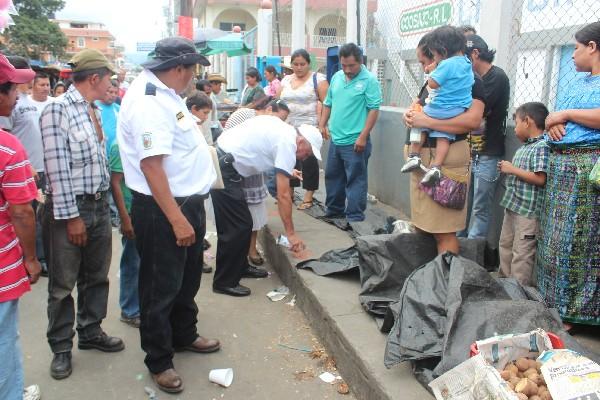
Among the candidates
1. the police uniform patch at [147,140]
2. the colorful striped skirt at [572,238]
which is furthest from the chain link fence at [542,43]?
the police uniform patch at [147,140]

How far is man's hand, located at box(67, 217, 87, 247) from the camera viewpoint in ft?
9.75

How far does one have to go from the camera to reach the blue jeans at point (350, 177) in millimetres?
5488

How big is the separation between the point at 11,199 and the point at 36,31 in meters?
33.4

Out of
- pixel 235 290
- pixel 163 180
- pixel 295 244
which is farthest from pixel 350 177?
pixel 163 180

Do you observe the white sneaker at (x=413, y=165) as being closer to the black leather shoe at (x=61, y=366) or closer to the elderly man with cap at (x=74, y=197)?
the elderly man with cap at (x=74, y=197)

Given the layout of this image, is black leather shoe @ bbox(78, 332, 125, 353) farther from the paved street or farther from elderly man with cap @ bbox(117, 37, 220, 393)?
elderly man with cap @ bbox(117, 37, 220, 393)

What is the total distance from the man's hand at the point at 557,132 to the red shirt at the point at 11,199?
269 centimetres

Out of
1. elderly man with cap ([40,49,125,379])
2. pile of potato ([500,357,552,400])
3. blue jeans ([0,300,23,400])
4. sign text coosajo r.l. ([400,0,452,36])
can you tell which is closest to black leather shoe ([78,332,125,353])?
elderly man with cap ([40,49,125,379])

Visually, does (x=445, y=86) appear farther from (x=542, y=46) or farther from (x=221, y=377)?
(x=221, y=377)

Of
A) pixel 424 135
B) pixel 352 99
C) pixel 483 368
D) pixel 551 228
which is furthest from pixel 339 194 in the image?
pixel 483 368

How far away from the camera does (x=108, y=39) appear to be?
114875 millimetres

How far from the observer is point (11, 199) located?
216 centimetres

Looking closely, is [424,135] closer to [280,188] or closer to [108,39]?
[280,188]

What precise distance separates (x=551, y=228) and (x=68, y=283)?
2.85 metres
